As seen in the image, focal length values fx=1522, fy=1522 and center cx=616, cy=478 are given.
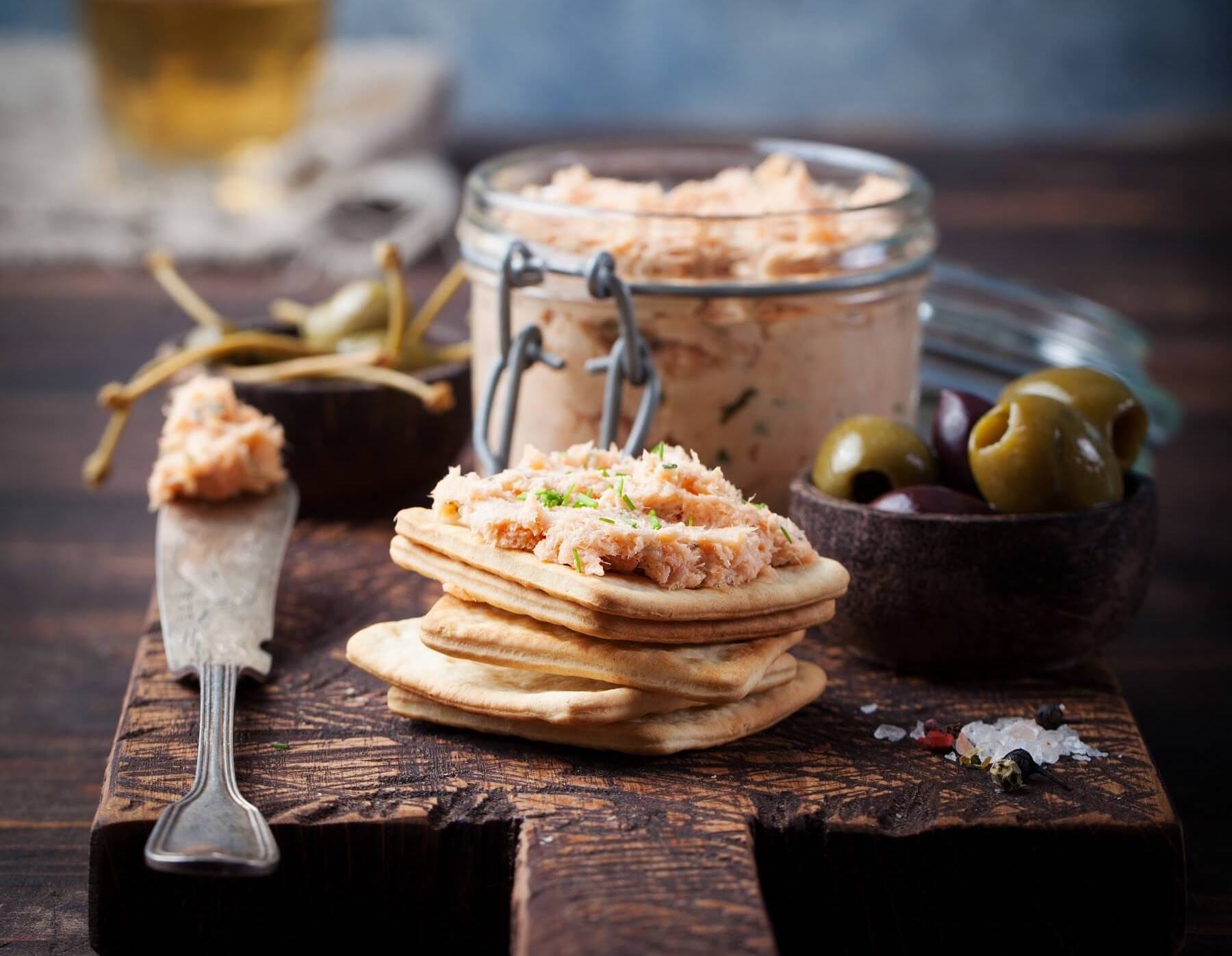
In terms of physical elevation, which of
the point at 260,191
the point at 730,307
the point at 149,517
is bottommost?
the point at 149,517

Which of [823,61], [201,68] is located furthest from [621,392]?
[823,61]

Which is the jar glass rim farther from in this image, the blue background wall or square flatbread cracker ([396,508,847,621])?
the blue background wall

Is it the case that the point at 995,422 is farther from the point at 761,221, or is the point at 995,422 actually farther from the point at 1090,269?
the point at 1090,269

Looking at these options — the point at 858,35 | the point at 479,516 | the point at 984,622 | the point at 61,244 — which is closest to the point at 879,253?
the point at 984,622

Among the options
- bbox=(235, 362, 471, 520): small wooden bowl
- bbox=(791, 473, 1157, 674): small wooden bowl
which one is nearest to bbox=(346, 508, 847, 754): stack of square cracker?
bbox=(791, 473, 1157, 674): small wooden bowl

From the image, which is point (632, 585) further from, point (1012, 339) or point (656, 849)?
point (1012, 339)

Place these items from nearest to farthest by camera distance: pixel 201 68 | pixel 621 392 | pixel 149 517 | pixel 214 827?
1. pixel 214 827
2. pixel 621 392
3. pixel 149 517
4. pixel 201 68

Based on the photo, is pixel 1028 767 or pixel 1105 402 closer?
pixel 1028 767

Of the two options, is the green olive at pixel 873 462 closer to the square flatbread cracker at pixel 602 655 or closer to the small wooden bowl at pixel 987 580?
the small wooden bowl at pixel 987 580
